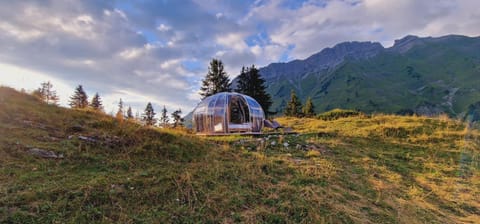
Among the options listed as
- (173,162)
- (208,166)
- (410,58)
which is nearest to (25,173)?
(173,162)

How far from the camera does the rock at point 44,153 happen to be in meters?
4.31

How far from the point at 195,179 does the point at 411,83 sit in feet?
551

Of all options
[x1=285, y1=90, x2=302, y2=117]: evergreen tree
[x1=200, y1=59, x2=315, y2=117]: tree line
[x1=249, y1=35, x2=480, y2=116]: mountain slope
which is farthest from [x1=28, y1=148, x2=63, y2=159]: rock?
[x1=249, y1=35, x2=480, y2=116]: mountain slope

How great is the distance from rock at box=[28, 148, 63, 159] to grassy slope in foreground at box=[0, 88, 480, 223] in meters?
0.12

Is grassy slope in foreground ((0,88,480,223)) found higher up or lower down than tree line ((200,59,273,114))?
lower down

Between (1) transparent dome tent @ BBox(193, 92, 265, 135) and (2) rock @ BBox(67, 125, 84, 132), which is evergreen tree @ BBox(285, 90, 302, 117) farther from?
(2) rock @ BBox(67, 125, 84, 132)

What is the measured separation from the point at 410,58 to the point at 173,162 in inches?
8614

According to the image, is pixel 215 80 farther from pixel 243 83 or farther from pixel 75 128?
pixel 75 128

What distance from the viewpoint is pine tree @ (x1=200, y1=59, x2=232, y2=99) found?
3303 centimetres

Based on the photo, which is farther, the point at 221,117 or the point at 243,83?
the point at 243,83

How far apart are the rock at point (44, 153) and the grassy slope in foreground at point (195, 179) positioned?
4.8 inches

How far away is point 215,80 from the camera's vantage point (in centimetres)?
3309

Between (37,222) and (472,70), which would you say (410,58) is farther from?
(37,222)

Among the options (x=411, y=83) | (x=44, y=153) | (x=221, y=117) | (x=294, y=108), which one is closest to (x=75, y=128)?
(x=44, y=153)
